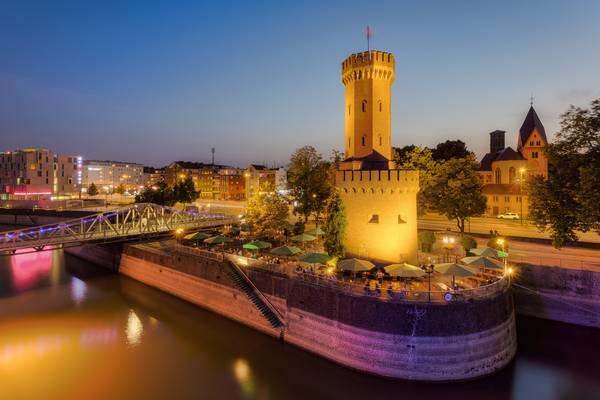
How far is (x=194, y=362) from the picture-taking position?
25109 mm

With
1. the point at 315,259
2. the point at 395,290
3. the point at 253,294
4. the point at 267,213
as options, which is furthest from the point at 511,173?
the point at 253,294

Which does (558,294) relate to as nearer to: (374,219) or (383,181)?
(374,219)

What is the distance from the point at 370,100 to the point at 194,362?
80.1 ft

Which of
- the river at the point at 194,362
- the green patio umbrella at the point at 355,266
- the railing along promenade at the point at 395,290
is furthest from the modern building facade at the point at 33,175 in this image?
the green patio umbrella at the point at 355,266

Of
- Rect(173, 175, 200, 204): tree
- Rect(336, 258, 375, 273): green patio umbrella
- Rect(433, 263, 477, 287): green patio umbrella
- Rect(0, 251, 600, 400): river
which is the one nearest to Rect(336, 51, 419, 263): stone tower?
Rect(336, 258, 375, 273): green patio umbrella

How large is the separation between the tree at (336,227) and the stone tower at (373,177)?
0.65m

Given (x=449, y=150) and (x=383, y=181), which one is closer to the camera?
(x=383, y=181)

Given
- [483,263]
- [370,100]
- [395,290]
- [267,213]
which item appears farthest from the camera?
[267,213]

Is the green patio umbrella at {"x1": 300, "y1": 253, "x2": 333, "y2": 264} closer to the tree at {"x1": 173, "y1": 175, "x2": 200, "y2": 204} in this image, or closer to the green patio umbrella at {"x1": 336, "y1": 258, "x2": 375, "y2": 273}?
the green patio umbrella at {"x1": 336, "y1": 258, "x2": 375, "y2": 273}

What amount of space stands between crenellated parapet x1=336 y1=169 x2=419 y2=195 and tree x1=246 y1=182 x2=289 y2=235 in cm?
1529

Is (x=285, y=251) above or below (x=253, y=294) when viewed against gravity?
above

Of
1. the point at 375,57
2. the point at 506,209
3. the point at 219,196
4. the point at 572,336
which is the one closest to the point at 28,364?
the point at 375,57

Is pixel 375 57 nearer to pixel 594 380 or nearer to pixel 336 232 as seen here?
pixel 336 232

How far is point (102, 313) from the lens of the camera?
1339 inches
